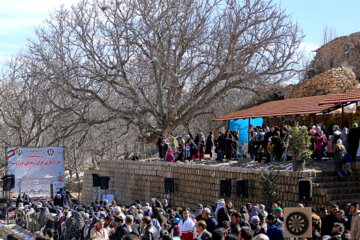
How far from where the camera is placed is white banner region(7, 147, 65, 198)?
2462cm

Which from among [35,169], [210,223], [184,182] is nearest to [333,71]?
[184,182]

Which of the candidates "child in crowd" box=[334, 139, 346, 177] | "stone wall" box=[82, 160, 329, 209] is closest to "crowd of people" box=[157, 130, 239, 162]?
"stone wall" box=[82, 160, 329, 209]

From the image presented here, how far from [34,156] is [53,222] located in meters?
12.2

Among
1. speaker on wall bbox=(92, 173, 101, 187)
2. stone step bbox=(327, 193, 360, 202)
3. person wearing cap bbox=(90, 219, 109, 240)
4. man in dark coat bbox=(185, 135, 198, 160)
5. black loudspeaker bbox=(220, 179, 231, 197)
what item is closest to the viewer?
person wearing cap bbox=(90, 219, 109, 240)

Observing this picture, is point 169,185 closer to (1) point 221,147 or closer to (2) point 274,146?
(1) point 221,147

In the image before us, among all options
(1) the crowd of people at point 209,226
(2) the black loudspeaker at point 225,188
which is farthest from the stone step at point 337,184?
(2) the black loudspeaker at point 225,188

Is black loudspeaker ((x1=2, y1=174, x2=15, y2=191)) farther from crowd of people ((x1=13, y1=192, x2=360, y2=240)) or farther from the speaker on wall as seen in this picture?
crowd of people ((x1=13, y1=192, x2=360, y2=240))

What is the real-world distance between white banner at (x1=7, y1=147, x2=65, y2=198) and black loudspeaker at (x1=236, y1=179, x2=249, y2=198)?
39.3ft

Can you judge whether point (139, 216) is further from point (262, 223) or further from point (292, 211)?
point (292, 211)

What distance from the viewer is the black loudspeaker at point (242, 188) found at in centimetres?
1628

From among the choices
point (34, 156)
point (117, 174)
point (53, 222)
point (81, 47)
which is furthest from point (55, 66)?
point (53, 222)

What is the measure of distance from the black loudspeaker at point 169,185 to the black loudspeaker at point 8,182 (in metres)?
8.20

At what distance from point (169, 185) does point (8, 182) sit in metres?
8.46

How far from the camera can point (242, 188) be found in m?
16.4
